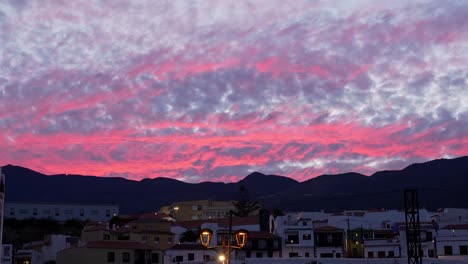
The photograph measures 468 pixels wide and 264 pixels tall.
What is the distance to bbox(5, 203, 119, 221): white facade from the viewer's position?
152 meters

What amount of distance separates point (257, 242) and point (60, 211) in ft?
217

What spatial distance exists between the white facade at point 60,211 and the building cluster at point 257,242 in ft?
81.2

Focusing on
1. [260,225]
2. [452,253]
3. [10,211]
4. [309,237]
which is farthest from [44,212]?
[452,253]

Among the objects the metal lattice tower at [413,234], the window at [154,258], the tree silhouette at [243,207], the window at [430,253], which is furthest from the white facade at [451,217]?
the window at [154,258]

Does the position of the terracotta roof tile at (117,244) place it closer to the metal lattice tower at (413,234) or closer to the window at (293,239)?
the window at (293,239)

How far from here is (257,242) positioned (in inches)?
4139

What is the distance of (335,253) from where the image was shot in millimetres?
111188

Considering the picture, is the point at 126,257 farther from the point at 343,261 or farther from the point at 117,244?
the point at 343,261

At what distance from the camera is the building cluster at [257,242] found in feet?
326

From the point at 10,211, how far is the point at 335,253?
75.0 metres

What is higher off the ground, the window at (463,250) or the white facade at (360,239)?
the white facade at (360,239)

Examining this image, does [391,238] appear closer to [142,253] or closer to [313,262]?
[313,262]

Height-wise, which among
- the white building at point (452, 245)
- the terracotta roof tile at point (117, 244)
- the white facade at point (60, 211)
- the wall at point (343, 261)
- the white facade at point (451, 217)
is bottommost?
the wall at point (343, 261)

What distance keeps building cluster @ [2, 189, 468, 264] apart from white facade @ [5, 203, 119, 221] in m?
24.7
